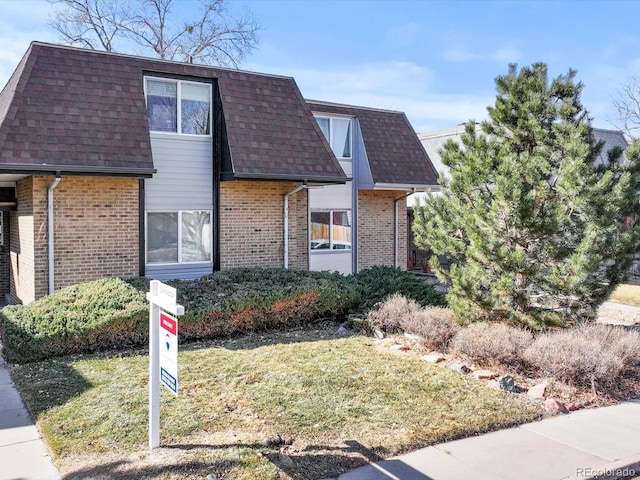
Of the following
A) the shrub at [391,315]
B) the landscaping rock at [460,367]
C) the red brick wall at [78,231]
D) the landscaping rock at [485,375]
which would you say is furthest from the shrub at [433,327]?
the red brick wall at [78,231]

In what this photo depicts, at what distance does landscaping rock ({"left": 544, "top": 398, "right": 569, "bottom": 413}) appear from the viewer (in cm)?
657

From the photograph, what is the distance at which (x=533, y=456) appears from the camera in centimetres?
529

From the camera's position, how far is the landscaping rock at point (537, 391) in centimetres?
696

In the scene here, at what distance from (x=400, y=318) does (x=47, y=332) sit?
225 inches

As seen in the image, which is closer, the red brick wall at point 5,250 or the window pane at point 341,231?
the red brick wall at point 5,250

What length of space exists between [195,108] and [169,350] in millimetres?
9184

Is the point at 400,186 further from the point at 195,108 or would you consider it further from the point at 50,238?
the point at 50,238

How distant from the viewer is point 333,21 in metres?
13.2

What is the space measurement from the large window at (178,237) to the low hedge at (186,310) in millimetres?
1730

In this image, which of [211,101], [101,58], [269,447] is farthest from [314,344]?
[101,58]

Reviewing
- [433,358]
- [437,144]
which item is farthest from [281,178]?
[437,144]

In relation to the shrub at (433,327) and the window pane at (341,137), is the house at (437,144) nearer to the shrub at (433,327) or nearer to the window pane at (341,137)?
the window pane at (341,137)

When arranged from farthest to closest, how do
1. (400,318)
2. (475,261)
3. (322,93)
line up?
(322,93)
(400,318)
(475,261)

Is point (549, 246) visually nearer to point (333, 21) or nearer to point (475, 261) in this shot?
point (475, 261)
